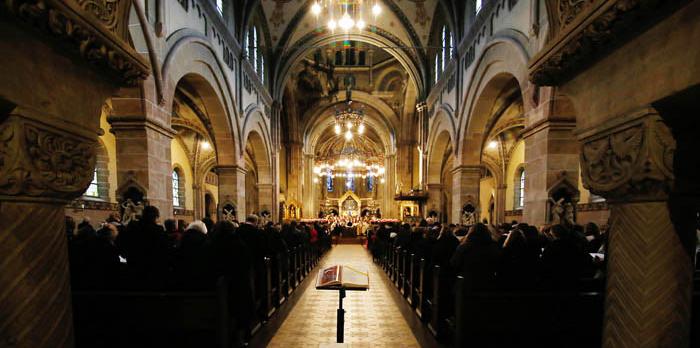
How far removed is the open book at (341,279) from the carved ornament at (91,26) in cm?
201

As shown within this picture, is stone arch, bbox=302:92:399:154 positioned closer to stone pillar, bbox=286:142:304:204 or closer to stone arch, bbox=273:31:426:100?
stone pillar, bbox=286:142:304:204

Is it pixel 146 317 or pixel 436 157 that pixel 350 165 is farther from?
pixel 146 317

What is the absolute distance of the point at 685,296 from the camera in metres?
1.64

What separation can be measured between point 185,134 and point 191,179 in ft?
9.03

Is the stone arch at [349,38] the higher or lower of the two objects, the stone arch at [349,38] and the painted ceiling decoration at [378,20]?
the lower

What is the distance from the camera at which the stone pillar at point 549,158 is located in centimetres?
600

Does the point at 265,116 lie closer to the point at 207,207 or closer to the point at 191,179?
the point at 191,179

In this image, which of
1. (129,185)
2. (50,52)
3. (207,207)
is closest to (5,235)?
(50,52)

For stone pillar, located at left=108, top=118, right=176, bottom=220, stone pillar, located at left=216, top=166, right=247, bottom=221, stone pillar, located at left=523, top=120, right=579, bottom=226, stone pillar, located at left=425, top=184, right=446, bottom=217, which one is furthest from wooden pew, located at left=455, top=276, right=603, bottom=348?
stone pillar, located at left=425, top=184, right=446, bottom=217

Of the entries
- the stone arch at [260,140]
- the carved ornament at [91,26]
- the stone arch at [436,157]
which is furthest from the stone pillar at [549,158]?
the stone arch at [260,140]

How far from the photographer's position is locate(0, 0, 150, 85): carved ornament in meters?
1.38

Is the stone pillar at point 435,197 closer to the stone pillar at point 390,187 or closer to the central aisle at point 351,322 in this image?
the central aisle at point 351,322

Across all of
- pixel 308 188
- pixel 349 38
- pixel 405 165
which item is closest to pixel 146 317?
pixel 349 38

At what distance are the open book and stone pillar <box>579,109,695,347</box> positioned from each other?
1.68 m
